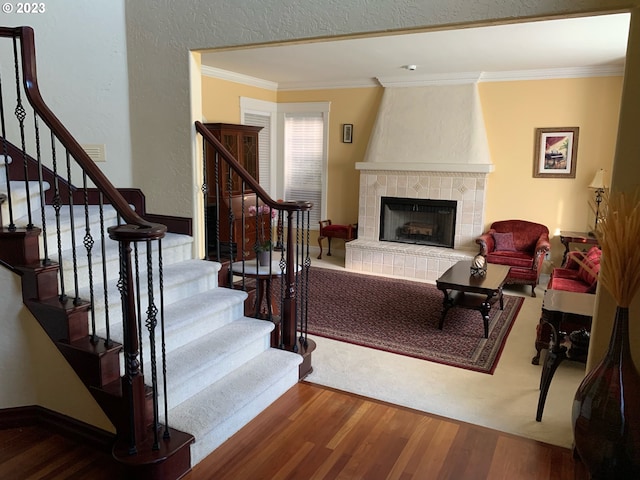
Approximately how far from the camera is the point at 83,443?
8.59 feet

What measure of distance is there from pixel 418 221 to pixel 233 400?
501 cm

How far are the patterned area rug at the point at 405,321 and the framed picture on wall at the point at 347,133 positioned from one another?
2.43 m

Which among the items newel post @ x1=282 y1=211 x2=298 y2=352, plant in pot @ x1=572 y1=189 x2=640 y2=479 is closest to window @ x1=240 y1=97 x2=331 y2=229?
newel post @ x1=282 y1=211 x2=298 y2=352

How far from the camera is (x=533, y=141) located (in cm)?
643

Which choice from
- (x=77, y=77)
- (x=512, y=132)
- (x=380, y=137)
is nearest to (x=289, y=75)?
(x=380, y=137)

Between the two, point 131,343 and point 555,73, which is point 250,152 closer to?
point 555,73

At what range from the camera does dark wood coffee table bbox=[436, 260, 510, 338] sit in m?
4.48

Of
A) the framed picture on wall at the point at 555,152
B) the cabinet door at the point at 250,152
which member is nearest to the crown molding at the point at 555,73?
the framed picture on wall at the point at 555,152

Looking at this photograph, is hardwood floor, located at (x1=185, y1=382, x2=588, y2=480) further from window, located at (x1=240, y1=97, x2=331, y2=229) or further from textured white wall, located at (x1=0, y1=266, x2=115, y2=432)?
window, located at (x1=240, y1=97, x2=331, y2=229)

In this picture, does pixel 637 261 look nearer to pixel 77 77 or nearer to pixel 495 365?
pixel 495 365

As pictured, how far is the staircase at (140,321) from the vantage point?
2262mm

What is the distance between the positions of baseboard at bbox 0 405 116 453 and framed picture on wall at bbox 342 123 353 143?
585 cm

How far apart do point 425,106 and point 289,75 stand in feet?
6.65

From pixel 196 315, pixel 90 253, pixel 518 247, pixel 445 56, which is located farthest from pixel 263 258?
pixel 518 247
